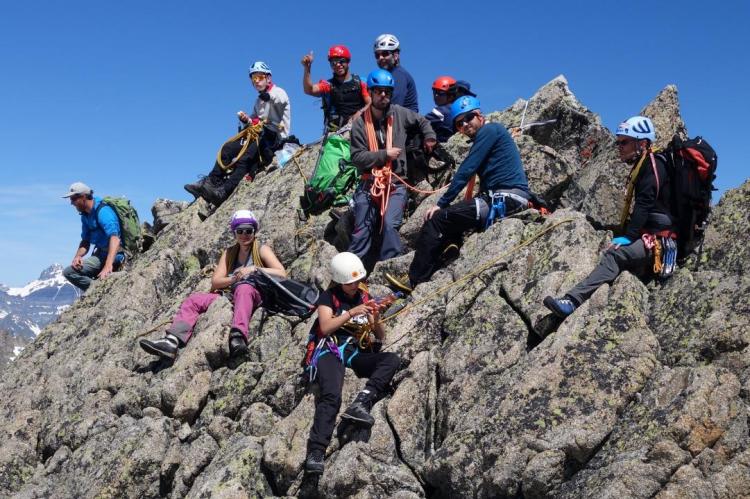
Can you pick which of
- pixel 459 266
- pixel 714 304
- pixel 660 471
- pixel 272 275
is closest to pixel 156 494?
pixel 272 275

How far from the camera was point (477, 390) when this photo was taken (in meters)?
12.7

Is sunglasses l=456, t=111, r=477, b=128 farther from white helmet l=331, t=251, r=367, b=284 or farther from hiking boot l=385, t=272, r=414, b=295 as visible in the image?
white helmet l=331, t=251, r=367, b=284

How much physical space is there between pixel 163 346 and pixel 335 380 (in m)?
5.29

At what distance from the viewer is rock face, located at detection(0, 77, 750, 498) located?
10.8 m

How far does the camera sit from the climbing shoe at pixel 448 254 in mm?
16392

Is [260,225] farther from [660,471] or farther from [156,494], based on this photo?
[660,471]

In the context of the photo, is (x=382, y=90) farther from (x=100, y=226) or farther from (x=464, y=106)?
(x=100, y=226)

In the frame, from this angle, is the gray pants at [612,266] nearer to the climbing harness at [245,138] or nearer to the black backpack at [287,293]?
the black backpack at [287,293]

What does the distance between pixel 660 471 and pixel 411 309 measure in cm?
578

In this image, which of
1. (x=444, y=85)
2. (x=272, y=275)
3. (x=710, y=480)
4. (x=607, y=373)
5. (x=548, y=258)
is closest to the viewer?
(x=710, y=480)

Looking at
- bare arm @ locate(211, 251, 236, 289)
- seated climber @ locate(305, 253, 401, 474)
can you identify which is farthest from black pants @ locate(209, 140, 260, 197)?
seated climber @ locate(305, 253, 401, 474)

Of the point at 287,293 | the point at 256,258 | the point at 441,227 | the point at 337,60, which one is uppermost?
the point at 337,60

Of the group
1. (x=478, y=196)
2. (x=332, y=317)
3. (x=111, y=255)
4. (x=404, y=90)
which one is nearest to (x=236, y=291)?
(x=332, y=317)

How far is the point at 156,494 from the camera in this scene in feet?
49.1
